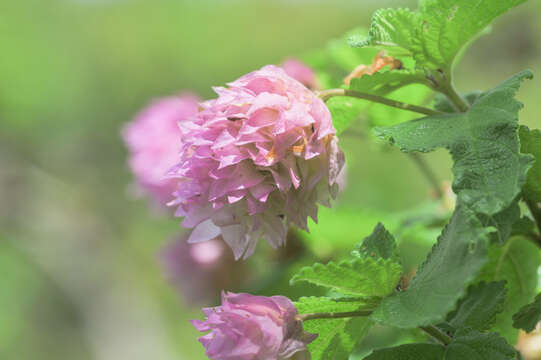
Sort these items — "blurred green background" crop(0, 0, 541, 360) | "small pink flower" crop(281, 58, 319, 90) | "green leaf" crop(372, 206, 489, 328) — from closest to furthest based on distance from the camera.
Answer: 1. "green leaf" crop(372, 206, 489, 328)
2. "small pink flower" crop(281, 58, 319, 90)
3. "blurred green background" crop(0, 0, 541, 360)

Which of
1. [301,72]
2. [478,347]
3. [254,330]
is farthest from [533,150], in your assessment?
[301,72]

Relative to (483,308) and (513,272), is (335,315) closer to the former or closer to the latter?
(483,308)

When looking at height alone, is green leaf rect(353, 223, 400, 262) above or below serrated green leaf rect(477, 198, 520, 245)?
below

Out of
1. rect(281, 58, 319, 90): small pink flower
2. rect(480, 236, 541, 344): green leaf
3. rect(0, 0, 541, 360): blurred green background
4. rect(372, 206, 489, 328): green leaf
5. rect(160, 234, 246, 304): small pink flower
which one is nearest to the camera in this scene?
rect(372, 206, 489, 328): green leaf

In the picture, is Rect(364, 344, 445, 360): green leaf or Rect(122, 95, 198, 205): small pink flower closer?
Rect(364, 344, 445, 360): green leaf

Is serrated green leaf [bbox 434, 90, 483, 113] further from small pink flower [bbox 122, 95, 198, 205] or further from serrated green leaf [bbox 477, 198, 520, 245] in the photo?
small pink flower [bbox 122, 95, 198, 205]

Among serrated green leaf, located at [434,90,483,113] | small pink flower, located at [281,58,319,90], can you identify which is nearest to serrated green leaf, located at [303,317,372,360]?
serrated green leaf, located at [434,90,483,113]

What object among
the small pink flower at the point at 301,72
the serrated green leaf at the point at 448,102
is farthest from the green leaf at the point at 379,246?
the small pink flower at the point at 301,72

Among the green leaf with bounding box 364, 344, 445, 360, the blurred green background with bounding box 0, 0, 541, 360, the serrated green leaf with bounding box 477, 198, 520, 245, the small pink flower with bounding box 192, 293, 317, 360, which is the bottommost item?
the blurred green background with bounding box 0, 0, 541, 360
